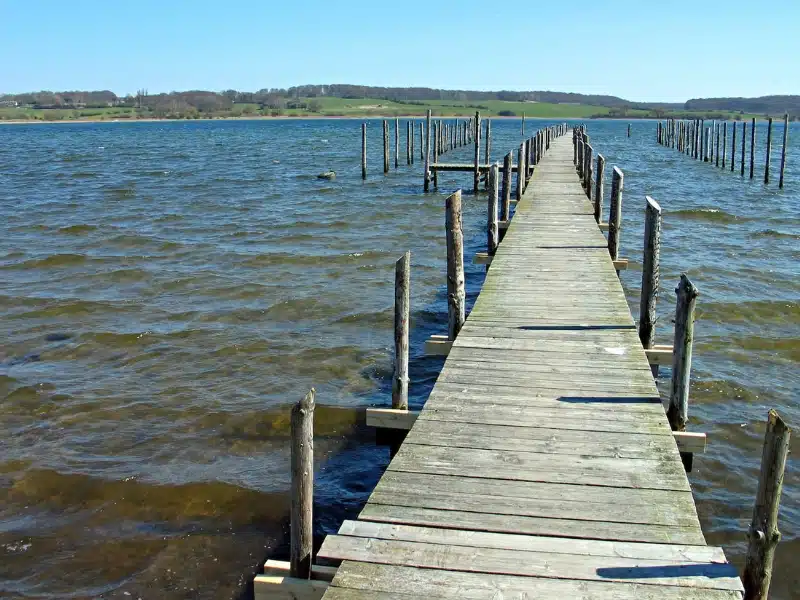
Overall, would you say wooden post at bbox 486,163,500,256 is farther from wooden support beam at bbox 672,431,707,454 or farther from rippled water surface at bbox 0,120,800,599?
wooden support beam at bbox 672,431,707,454

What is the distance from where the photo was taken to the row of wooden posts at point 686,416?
4.18 metres

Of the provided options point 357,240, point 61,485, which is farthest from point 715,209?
point 61,485

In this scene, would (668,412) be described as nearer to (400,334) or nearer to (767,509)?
(400,334)

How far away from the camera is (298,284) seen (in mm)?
15070

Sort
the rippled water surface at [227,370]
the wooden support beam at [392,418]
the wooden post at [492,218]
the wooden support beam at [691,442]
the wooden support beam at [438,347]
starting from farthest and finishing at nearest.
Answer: the wooden post at [492,218], the wooden support beam at [438,347], the wooden support beam at [392,418], the rippled water surface at [227,370], the wooden support beam at [691,442]

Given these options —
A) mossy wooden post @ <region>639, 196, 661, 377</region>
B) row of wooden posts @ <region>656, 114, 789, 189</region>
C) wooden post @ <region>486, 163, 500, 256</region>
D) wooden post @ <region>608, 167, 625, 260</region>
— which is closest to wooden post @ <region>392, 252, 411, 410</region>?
mossy wooden post @ <region>639, 196, 661, 377</region>

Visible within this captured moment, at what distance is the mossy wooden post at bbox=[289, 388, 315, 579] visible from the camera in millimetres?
4562

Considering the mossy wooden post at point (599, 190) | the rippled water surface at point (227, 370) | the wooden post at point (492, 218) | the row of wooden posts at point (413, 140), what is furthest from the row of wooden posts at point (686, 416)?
the row of wooden posts at point (413, 140)

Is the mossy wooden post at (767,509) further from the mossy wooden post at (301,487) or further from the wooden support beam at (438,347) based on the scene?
the wooden support beam at (438,347)

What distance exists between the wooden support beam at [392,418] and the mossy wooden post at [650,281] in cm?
296

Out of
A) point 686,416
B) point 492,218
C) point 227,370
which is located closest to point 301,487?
point 686,416

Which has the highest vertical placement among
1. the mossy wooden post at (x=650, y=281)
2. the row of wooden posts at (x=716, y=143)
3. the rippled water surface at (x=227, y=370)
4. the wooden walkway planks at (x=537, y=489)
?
the row of wooden posts at (x=716, y=143)

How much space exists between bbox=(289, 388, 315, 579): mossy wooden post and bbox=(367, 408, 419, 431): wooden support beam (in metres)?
2.10

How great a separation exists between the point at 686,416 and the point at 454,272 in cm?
311
